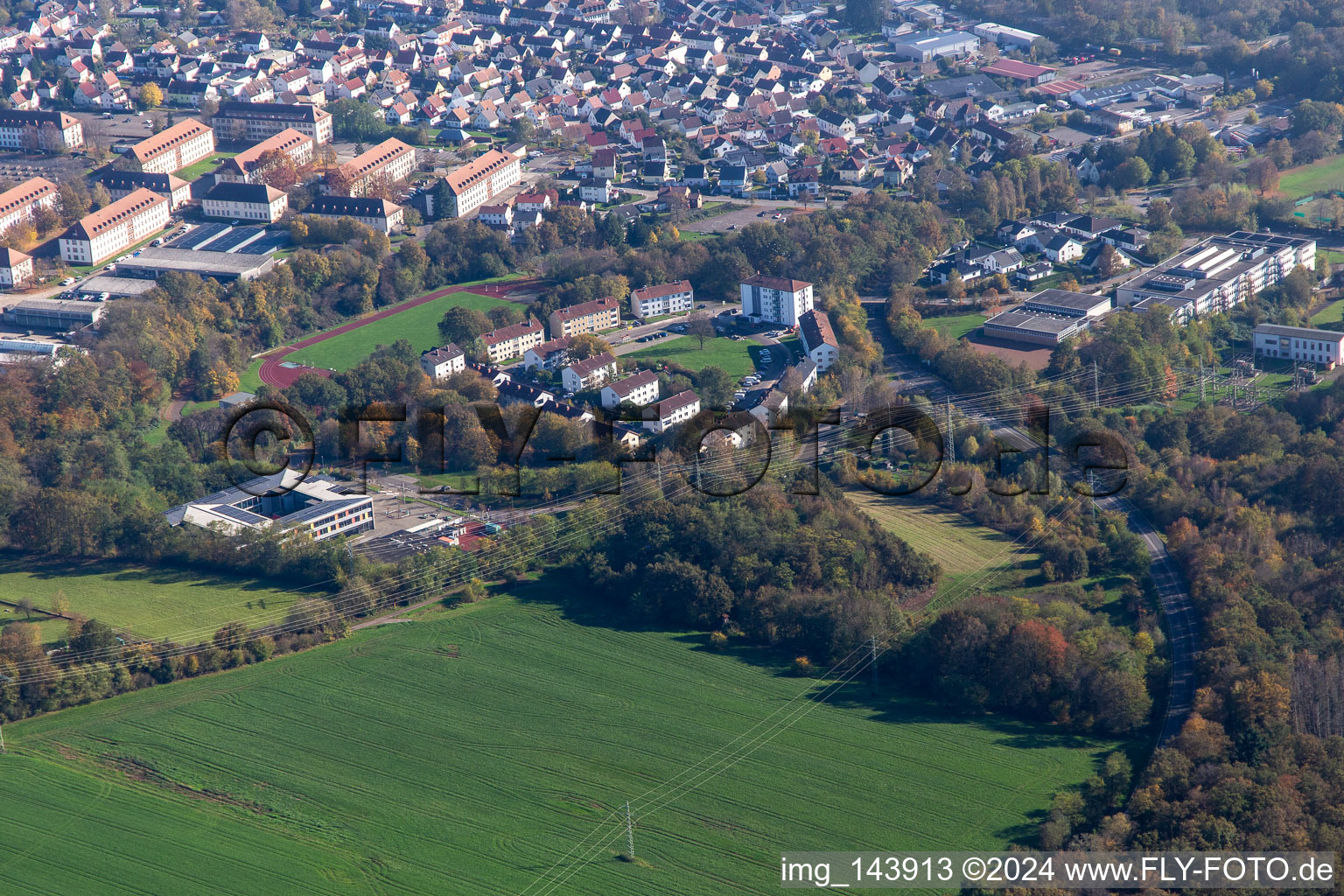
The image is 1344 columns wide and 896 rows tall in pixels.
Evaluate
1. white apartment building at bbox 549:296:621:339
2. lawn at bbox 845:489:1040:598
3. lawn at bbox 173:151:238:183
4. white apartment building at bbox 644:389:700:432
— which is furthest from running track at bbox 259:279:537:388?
lawn at bbox 845:489:1040:598

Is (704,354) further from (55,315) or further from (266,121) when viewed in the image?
(266,121)

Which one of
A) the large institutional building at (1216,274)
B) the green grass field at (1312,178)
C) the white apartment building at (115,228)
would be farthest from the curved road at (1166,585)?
the white apartment building at (115,228)

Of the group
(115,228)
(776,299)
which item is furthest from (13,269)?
(776,299)

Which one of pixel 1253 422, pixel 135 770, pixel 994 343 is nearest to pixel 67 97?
pixel 994 343

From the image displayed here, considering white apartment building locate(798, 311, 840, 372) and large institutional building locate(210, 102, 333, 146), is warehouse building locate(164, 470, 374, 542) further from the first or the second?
large institutional building locate(210, 102, 333, 146)

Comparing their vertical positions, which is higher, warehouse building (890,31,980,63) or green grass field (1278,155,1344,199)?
warehouse building (890,31,980,63)

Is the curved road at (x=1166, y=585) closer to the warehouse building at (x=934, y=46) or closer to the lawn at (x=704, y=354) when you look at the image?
the lawn at (x=704, y=354)

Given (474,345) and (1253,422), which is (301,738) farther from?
(1253,422)
